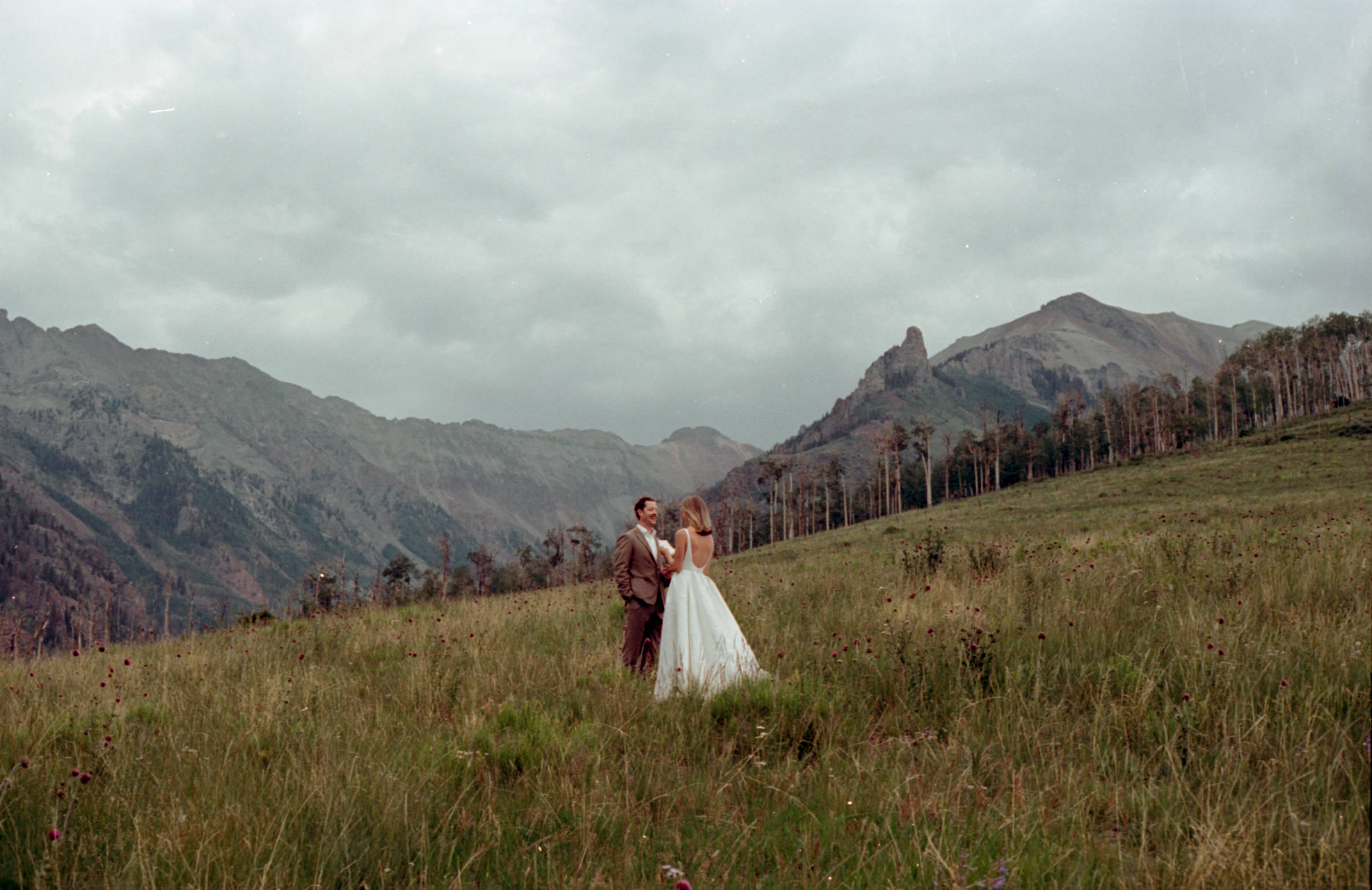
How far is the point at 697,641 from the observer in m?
6.77

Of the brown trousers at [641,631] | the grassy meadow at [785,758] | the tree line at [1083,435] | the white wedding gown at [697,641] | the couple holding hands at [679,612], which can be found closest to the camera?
the grassy meadow at [785,758]

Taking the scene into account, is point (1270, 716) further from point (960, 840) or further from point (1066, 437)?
point (1066, 437)

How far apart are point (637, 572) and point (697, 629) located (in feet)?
4.63

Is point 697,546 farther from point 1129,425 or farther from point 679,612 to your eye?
point 1129,425

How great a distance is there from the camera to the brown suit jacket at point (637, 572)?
26.2 ft

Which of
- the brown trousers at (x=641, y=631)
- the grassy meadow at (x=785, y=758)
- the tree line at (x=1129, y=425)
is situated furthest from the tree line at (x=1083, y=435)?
the grassy meadow at (x=785, y=758)

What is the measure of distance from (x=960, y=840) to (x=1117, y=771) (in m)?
1.30

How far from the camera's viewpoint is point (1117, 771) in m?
3.77

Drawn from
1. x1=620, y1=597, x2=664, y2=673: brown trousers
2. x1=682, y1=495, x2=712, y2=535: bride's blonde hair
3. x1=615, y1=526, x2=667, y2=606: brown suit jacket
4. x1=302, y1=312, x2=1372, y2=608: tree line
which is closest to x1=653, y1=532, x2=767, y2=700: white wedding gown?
x1=682, y1=495, x2=712, y2=535: bride's blonde hair

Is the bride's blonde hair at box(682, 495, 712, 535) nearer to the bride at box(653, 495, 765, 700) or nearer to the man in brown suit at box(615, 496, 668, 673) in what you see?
the bride at box(653, 495, 765, 700)

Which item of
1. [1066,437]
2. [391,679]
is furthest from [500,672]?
[1066,437]

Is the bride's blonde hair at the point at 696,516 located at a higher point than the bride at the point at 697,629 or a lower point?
higher

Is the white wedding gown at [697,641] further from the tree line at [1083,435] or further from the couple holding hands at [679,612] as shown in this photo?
the tree line at [1083,435]

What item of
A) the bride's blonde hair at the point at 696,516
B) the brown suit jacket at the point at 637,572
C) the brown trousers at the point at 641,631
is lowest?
the brown trousers at the point at 641,631
